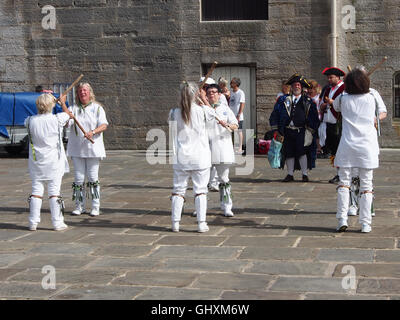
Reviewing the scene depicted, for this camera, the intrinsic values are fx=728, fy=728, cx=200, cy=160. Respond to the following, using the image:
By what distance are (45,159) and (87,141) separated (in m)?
0.92

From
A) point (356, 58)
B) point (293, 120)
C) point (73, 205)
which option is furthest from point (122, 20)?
point (73, 205)

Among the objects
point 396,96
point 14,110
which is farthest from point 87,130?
point 396,96

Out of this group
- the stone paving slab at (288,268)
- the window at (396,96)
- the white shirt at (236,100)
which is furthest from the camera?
the window at (396,96)

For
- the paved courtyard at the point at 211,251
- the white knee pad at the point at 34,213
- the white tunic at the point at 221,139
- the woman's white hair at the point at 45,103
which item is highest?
the woman's white hair at the point at 45,103

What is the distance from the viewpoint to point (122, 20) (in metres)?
17.7

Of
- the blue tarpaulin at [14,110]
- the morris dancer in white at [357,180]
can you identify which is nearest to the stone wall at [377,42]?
the blue tarpaulin at [14,110]

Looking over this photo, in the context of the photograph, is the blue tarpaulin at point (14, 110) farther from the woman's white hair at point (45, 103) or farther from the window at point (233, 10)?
the woman's white hair at point (45, 103)

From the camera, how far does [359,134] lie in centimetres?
757

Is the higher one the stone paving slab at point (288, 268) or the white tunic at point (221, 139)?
the white tunic at point (221, 139)

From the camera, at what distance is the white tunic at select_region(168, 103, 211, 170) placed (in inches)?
306

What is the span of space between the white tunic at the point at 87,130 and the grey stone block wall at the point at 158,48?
339 inches

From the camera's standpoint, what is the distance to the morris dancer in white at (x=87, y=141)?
8.98 meters

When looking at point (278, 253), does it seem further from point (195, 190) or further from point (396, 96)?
point (396, 96)

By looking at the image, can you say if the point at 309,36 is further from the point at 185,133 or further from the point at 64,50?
the point at 185,133
